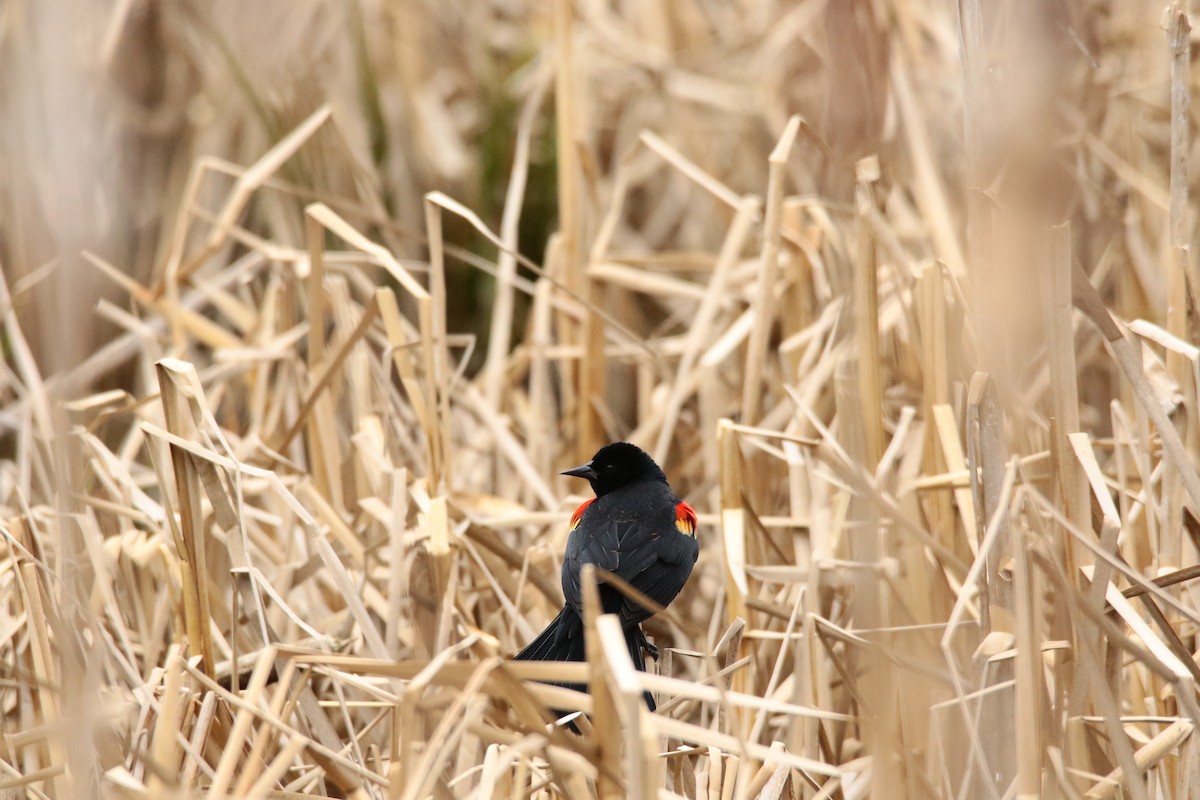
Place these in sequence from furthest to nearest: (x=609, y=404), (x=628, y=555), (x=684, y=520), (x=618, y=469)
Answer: (x=609, y=404), (x=618, y=469), (x=684, y=520), (x=628, y=555)

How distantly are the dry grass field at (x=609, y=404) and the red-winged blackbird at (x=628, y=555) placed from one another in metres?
0.12

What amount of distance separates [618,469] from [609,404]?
1.37 metres

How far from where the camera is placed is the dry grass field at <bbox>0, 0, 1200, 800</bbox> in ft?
4.97

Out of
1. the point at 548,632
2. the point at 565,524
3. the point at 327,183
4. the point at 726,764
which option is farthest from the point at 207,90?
the point at 726,764

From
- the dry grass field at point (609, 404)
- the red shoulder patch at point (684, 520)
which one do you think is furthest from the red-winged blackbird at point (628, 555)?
the dry grass field at point (609, 404)

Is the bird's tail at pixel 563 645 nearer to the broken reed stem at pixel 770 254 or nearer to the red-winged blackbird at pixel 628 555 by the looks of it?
the red-winged blackbird at pixel 628 555

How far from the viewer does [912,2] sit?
3822 mm

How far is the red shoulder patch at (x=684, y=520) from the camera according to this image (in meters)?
2.32

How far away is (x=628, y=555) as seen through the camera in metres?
2.18

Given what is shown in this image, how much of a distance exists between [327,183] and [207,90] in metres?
0.81

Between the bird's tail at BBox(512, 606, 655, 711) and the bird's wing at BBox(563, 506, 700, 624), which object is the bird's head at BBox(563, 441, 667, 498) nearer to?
the bird's wing at BBox(563, 506, 700, 624)

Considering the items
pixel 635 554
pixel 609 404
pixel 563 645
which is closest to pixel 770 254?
pixel 635 554

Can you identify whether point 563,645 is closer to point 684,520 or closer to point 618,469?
Result: point 684,520

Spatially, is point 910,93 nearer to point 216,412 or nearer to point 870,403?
point 870,403
